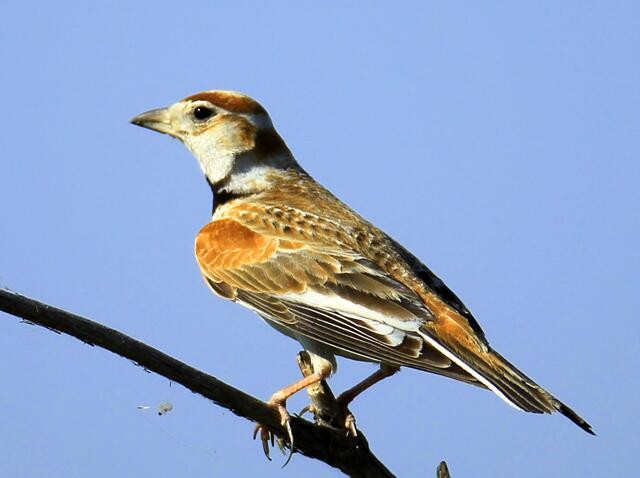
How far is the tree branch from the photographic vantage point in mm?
6219

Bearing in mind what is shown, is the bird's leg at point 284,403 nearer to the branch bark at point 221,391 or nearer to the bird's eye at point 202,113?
the branch bark at point 221,391

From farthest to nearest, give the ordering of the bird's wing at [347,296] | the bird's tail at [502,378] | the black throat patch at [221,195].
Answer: the black throat patch at [221,195] → the bird's wing at [347,296] → the bird's tail at [502,378]

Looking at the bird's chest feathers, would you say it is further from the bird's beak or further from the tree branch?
the tree branch

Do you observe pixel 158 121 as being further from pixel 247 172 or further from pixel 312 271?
pixel 312 271

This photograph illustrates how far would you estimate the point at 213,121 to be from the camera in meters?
11.4

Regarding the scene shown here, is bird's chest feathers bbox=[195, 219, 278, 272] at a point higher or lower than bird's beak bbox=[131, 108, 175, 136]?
lower

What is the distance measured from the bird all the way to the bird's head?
0.01m

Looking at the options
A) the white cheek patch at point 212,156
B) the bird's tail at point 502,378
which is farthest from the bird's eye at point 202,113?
the bird's tail at point 502,378

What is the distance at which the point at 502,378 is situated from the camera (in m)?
8.00

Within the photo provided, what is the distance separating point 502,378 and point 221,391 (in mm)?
2149

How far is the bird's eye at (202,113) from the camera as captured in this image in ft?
37.5

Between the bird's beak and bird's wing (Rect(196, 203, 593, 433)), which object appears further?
the bird's beak

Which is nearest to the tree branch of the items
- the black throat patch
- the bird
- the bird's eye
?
the bird

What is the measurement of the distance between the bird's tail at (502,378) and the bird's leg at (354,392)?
1.11 m
